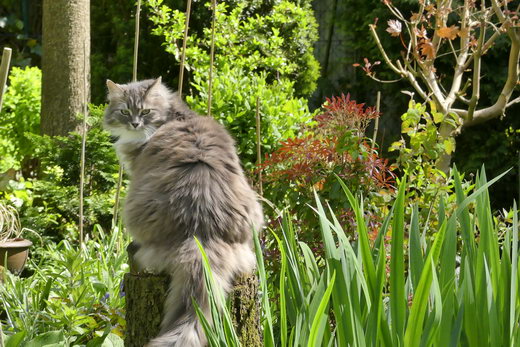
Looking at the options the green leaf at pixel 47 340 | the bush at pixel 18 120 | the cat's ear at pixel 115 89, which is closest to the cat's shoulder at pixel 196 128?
the cat's ear at pixel 115 89

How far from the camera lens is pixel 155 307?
266 cm

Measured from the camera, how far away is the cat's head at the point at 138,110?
3.21m

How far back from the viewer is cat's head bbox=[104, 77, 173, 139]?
3213 mm

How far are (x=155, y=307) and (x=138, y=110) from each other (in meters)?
1.02

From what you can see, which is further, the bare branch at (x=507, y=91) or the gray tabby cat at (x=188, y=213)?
the bare branch at (x=507, y=91)

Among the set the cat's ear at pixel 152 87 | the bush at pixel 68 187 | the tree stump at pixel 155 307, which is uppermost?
the cat's ear at pixel 152 87

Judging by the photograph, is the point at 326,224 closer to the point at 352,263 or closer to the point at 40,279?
the point at 352,263

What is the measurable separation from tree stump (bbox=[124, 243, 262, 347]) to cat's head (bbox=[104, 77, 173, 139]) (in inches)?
→ 31.3

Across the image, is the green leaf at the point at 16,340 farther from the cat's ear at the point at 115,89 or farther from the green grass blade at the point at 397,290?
the green grass blade at the point at 397,290

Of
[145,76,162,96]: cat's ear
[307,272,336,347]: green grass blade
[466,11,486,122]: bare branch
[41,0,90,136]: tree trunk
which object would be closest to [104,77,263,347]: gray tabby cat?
[145,76,162,96]: cat's ear

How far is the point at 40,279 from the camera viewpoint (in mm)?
4145

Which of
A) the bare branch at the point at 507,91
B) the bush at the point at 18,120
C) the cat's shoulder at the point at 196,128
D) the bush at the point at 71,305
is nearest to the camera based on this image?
the cat's shoulder at the point at 196,128

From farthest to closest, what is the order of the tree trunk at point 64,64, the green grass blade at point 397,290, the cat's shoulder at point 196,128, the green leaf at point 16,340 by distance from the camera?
1. the tree trunk at point 64,64
2. the cat's shoulder at point 196,128
3. the green leaf at point 16,340
4. the green grass blade at point 397,290

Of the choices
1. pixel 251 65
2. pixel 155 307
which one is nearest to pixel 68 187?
pixel 251 65
